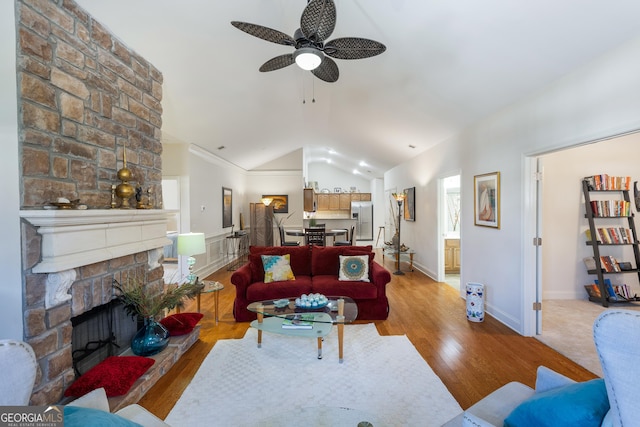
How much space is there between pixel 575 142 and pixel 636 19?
0.90 metres

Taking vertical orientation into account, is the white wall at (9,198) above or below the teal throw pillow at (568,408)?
above

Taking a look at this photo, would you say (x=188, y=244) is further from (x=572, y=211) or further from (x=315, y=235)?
(x=572, y=211)

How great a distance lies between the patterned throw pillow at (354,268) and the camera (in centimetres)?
387

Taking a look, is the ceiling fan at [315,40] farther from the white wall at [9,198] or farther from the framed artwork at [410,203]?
the framed artwork at [410,203]

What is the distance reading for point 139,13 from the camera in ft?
7.88

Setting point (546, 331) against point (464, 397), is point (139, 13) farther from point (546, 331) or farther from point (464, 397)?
point (546, 331)

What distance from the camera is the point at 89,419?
0.99 meters

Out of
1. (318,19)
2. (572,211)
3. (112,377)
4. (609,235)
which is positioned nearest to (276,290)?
(112,377)

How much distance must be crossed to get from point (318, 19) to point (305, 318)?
2341mm

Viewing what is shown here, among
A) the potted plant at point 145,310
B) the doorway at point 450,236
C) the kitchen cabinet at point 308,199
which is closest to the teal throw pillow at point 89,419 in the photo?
the potted plant at point 145,310

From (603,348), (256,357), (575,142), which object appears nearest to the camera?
(603,348)

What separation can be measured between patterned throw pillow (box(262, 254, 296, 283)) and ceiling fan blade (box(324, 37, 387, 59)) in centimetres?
257

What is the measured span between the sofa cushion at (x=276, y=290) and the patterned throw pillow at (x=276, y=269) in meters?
0.10

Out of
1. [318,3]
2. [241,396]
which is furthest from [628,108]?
[241,396]
